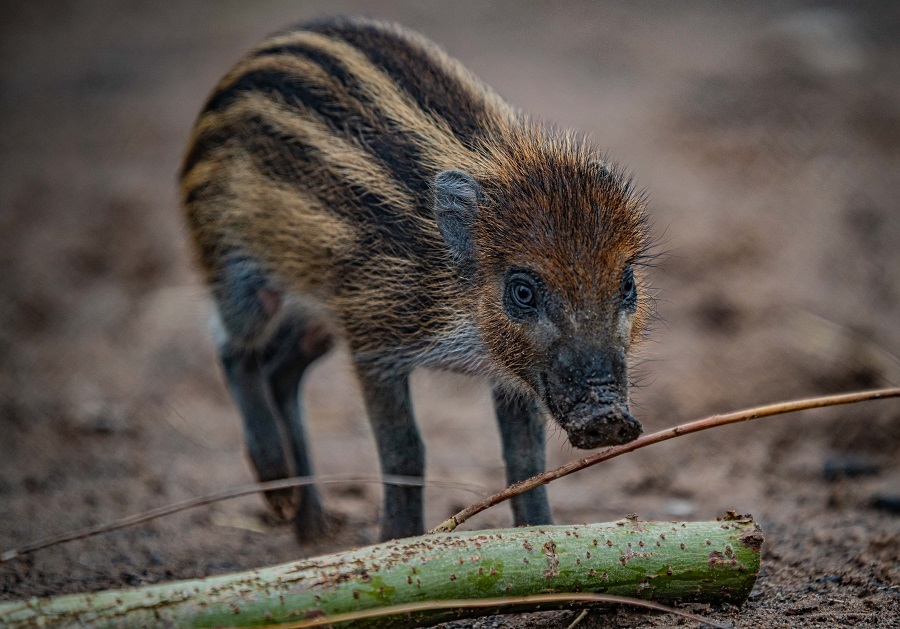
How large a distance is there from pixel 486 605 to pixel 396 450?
1391 mm

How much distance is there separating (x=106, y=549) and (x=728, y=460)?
3.74 meters

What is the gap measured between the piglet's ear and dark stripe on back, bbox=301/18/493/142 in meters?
0.34

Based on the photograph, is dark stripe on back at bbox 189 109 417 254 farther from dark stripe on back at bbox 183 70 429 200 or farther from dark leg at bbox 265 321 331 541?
dark leg at bbox 265 321 331 541

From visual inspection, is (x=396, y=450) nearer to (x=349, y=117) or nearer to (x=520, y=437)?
(x=520, y=437)

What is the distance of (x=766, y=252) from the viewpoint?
7.37 metres

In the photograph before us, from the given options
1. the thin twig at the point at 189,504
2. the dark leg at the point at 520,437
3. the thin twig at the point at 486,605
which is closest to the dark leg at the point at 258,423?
the thin twig at the point at 189,504

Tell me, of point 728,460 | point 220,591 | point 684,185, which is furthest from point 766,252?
point 220,591

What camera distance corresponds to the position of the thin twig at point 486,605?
2.58 metres

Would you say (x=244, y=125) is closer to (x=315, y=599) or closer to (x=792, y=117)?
(x=315, y=599)

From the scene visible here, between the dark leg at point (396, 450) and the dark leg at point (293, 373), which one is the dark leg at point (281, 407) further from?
the dark leg at point (396, 450)

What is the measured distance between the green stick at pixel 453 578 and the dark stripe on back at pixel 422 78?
1.94 m

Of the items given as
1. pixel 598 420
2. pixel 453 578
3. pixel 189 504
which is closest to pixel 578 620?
pixel 453 578

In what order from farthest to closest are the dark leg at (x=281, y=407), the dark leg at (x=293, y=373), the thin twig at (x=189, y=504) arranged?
the dark leg at (x=293, y=373) → the dark leg at (x=281, y=407) → the thin twig at (x=189, y=504)

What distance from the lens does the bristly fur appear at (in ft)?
11.9
